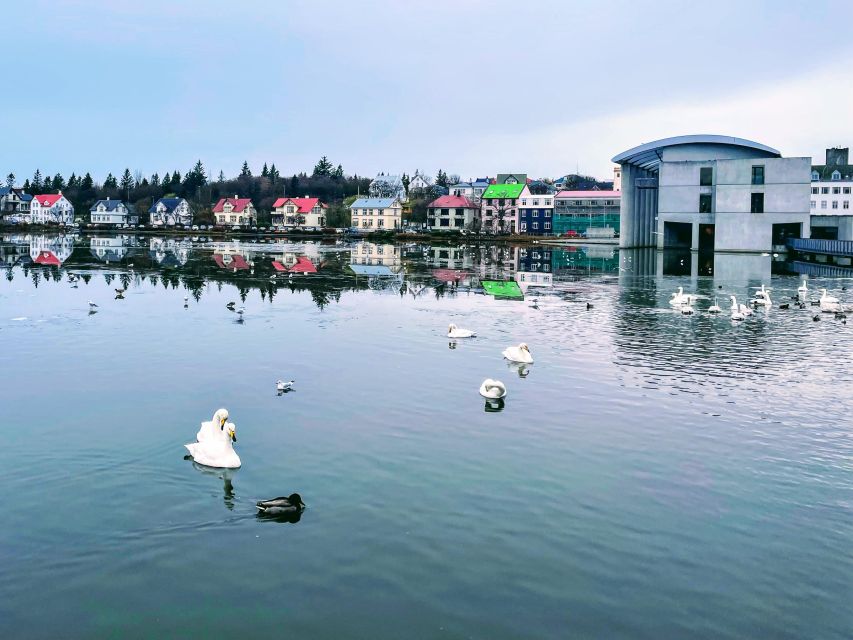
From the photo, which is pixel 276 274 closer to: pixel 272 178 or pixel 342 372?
pixel 342 372

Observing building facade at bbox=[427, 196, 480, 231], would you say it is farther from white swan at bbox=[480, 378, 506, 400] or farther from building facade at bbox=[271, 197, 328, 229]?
white swan at bbox=[480, 378, 506, 400]

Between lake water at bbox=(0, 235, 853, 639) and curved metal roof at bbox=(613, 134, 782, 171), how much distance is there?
172 ft

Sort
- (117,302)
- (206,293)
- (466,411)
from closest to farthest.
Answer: (466,411) < (117,302) < (206,293)

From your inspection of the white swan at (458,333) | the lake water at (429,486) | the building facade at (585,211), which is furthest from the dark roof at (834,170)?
the white swan at (458,333)

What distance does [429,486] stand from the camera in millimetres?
11859

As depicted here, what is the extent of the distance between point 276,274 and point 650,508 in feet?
128

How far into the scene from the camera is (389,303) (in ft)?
113

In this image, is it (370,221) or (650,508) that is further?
(370,221)

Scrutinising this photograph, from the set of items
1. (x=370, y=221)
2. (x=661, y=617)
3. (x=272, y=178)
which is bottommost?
(x=661, y=617)

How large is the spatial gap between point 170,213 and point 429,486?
158 metres

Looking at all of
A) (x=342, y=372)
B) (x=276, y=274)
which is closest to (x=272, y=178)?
(x=276, y=274)

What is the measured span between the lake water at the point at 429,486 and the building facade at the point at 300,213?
12977 cm

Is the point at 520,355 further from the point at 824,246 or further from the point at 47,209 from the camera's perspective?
the point at 47,209

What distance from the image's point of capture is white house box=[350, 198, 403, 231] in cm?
13850
